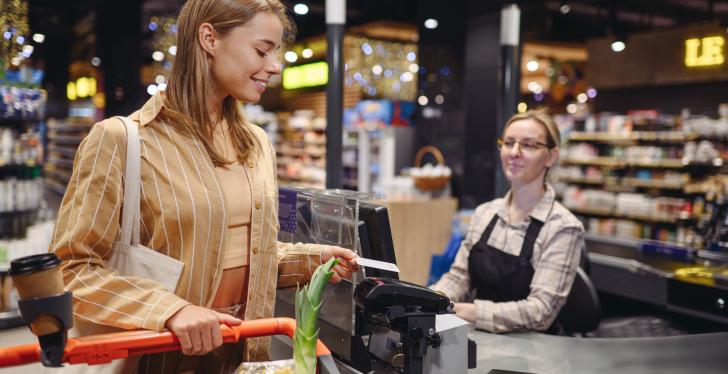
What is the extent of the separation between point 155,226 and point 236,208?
0.65ft

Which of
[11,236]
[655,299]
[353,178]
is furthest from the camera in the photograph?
[353,178]

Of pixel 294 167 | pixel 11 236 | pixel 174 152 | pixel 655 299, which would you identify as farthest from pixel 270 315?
pixel 294 167

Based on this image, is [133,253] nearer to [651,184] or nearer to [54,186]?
[651,184]

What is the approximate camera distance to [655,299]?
4598 mm

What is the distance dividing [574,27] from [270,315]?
423 inches

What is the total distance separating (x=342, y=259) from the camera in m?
1.57

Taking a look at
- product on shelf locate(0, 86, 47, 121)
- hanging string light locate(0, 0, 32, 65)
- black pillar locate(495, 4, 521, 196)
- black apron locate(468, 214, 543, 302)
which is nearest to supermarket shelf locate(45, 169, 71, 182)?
product on shelf locate(0, 86, 47, 121)

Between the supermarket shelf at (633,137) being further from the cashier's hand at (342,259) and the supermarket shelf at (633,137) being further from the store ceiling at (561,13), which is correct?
the cashier's hand at (342,259)

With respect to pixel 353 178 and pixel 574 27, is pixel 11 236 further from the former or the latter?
pixel 574 27

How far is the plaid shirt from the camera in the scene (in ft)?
7.34

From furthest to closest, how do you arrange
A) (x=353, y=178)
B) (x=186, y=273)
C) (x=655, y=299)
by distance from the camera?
(x=353, y=178) → (x=655, y=299) → (x=186, y=273)

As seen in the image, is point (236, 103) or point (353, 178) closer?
point (236, 103)

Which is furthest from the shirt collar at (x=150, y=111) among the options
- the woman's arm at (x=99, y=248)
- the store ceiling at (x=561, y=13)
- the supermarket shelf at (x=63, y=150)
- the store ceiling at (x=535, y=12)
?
the supermarket shelf at (x=63, y=150)

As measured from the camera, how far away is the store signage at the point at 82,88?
1231cm
